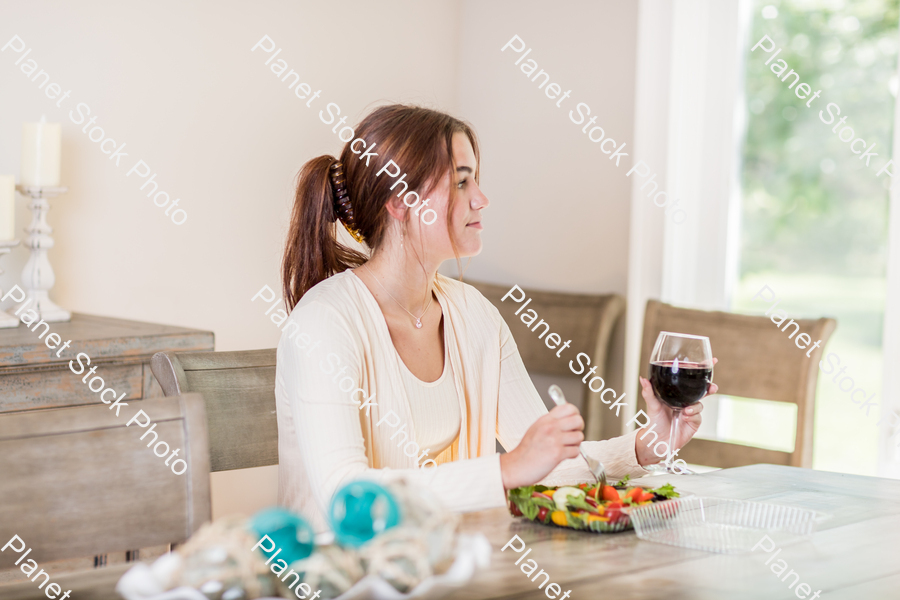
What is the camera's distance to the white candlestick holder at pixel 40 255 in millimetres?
2105

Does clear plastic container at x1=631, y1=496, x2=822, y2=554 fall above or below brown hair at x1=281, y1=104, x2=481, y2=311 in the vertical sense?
below

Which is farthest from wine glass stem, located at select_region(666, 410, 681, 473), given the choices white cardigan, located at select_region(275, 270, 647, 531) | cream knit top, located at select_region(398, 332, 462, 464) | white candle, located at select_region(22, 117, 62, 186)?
white candle, located at select_region(22, 117, 62, 186)

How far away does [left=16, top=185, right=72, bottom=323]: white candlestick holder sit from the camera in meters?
2.11

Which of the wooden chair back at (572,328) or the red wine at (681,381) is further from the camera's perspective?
the wooden chair back at (572,328)

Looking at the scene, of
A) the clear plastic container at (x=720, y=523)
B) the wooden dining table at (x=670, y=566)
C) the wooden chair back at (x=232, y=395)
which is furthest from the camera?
the wooden chair back at (x=232, y=395)

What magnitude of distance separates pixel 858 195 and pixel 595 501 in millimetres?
1768

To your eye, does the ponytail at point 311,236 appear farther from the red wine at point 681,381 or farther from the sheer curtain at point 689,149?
the sheer curtain at point 689,149

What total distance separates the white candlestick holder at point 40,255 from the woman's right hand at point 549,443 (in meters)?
1.44

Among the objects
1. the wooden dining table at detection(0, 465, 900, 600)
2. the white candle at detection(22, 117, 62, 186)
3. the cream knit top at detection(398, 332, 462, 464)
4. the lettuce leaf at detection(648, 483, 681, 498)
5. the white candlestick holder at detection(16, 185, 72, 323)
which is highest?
the white candle at detection(22, 117, 62, 186)

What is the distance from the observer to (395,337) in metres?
1.48

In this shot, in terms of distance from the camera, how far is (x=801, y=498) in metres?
1.26

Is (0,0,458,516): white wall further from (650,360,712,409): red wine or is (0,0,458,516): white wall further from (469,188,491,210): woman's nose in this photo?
(650,360,712,409): red wine

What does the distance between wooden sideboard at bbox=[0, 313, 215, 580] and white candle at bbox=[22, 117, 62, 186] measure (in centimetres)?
35

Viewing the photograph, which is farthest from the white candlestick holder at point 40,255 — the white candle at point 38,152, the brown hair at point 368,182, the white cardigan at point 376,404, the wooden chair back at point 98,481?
the wooden chair back at point 98,481
